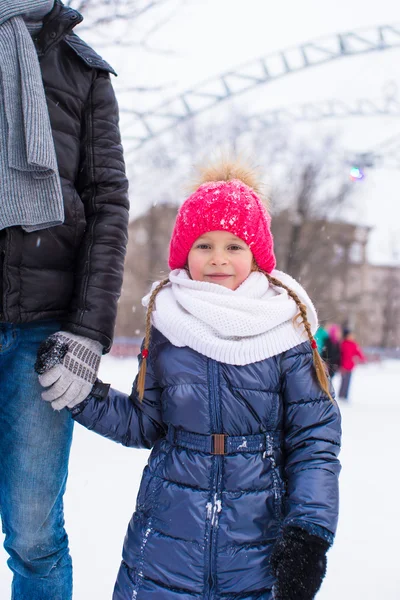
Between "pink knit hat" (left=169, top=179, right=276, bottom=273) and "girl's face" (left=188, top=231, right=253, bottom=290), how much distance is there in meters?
0.02

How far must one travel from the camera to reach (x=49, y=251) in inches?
73.7

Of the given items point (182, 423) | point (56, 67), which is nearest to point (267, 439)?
point (182, 423)

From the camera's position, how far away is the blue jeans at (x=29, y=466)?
1897mm

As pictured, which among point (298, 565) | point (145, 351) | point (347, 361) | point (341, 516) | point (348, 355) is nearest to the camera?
point (298, 565)

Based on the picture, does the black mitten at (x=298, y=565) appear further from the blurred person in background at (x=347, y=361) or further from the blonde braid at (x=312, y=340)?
the blurred person in background at (x=347, y=361)

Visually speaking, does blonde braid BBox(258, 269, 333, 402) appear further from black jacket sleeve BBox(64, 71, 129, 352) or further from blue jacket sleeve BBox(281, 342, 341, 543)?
black jacket sleeve BBox(64, 71, 129, 352)

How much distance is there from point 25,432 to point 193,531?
60cm

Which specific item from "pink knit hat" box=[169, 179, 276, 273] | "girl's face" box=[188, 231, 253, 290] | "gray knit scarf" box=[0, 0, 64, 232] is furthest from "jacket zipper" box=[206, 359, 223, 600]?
"gray knit scarf" box=[0, 0, 64, 232]

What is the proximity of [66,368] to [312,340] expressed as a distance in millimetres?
753

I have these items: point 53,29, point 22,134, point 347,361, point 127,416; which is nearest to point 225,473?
point 127,416

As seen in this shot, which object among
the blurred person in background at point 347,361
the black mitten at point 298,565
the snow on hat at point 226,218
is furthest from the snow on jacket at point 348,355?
the black mitten at point 298,565

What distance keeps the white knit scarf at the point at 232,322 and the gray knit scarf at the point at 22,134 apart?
0.47 m

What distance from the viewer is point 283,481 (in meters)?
1.84

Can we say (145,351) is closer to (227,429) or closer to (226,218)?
(227,429)
